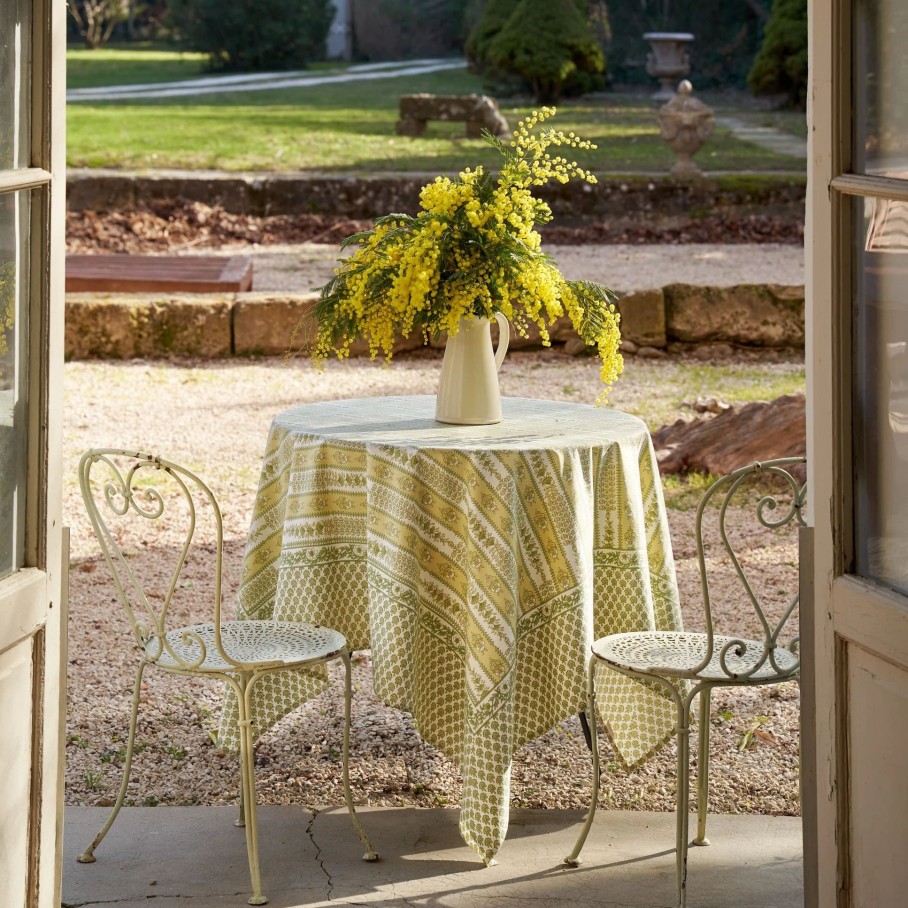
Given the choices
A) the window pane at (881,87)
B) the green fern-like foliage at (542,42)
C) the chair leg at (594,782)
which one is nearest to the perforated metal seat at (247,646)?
the chair leg at (594,782)

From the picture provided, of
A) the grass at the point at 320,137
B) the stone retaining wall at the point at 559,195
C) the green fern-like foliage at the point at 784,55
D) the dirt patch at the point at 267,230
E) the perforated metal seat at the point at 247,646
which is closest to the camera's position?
the perforated metal seat at the point at 247,646

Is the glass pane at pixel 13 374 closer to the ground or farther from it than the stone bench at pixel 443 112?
closer to the ground

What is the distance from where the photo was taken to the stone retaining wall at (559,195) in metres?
13.1

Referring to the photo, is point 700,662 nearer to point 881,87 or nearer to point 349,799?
point 349,799

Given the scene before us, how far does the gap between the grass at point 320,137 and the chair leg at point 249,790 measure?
11.8 m

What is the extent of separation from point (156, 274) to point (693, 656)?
7.19m

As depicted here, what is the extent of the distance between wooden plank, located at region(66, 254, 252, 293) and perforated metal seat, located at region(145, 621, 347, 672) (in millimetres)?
6316

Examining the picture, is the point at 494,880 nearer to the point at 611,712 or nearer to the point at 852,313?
the point at 611,712

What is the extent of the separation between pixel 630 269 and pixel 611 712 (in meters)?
8.27

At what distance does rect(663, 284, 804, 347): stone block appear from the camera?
8.91 meters

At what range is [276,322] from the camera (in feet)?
28.9

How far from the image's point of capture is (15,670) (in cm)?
234

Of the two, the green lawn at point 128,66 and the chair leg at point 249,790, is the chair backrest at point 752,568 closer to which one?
the chair leg at point 249,790

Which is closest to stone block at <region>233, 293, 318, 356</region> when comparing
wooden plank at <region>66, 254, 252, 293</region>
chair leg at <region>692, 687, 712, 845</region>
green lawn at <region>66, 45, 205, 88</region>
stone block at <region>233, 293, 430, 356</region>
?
stone block at <region>233, 293, 430, 356</region>
